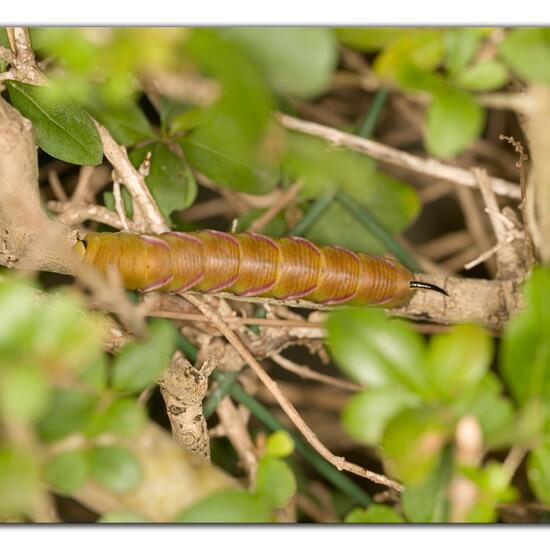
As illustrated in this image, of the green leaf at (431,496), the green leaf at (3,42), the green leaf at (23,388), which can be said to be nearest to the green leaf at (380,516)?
the green leaf at (431,496)

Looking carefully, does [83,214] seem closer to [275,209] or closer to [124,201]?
[124,201]

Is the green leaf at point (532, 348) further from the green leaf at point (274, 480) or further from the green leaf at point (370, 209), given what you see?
the green leaf at point (370, 209)

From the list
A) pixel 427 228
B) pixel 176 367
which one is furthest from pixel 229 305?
pixel 427 228

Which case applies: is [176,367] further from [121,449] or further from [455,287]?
[455,287]

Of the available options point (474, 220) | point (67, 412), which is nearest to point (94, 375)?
point (67, 412)

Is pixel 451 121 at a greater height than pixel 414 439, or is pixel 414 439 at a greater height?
pixel 451 121

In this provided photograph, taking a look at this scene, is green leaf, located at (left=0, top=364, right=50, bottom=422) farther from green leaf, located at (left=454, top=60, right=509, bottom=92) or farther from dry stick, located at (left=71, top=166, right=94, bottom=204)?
dry stick, located at (left=71, top=166, right=94, bottom=204)
